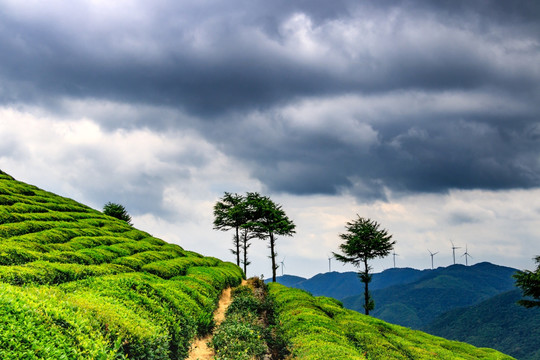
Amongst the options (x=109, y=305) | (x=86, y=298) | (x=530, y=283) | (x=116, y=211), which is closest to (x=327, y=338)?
(x=109, y=305)

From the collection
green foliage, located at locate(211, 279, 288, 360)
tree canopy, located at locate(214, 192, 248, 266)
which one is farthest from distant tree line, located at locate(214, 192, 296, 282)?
green foliage, located at locate(211, 279, 288, 360)

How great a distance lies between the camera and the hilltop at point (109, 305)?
405 inches

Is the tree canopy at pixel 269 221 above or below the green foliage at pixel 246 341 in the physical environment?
above

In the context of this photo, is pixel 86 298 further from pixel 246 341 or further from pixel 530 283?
pixel 530 283

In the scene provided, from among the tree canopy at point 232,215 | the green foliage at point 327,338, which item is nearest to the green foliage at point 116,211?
the tree canopy at point 232,215

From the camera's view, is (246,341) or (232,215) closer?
(246,341)

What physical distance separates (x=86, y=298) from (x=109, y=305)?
111 cm

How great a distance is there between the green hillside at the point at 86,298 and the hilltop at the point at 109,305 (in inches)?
1.4

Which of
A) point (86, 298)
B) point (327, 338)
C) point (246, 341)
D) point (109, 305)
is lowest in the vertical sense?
point (327, 338)

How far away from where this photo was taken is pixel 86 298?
47.5 ft

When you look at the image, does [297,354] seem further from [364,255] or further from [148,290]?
[364,255]

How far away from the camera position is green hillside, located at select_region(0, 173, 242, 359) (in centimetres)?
995

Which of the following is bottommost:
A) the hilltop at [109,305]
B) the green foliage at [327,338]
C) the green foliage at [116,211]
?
the green foliage at [327,338]

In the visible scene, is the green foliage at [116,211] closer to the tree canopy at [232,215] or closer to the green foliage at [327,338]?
the tree canopy at [232,215]
